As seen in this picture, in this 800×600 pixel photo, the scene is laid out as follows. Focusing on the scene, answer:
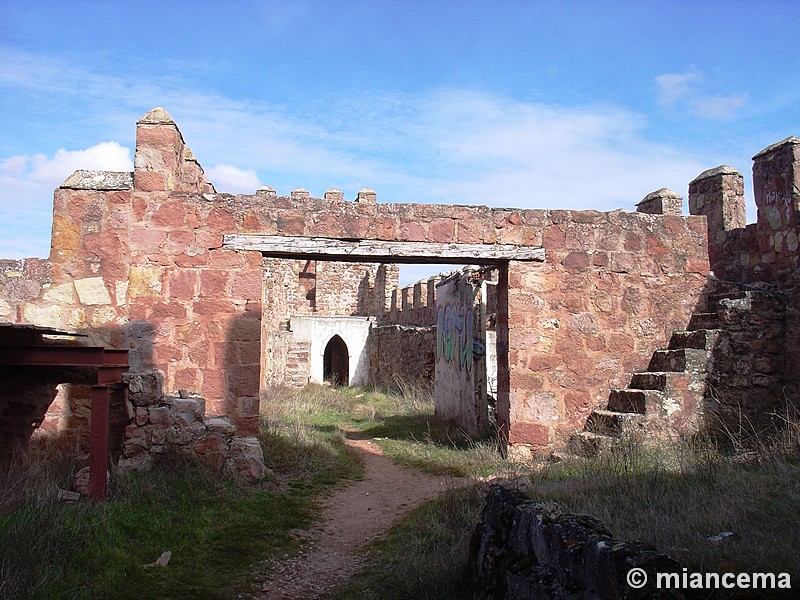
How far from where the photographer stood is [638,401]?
8070 mm

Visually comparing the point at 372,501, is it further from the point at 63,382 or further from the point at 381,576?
the point at 63,382

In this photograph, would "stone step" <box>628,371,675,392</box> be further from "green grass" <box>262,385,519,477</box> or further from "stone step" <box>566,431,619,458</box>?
"green grass" <box>262,385,519,477</box>

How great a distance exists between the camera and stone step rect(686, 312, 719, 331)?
8.56 meters

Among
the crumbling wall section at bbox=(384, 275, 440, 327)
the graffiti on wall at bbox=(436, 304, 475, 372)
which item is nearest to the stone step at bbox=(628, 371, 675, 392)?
the graffiti on wall at bbox=(436, 304, 475, 372)

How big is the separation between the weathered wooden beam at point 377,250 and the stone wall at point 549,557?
175 inches

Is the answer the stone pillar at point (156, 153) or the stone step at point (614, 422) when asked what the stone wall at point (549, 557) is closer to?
the stone step at point (614, 422)

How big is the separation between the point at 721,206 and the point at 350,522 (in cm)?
787

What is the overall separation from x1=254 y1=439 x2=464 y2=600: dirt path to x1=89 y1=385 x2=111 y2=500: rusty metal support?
1710 millimetres

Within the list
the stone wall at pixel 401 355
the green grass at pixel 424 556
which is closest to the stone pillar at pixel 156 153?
the green grass at pixel 424 556

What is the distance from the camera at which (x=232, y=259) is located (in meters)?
7.80

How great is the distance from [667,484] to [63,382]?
224 inches

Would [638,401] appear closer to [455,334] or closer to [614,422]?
[614,422]

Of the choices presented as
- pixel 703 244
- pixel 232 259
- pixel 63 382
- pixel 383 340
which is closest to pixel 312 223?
pixel 232 259

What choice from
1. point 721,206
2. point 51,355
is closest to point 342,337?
point 721,206
